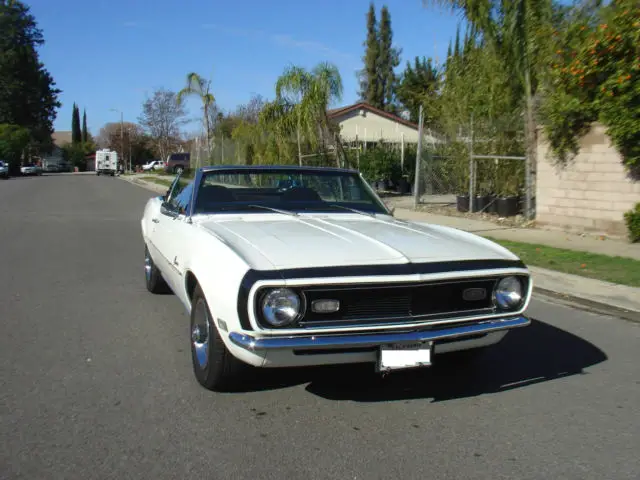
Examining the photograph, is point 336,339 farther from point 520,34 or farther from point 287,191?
point 520,34

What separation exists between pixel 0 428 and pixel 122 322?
94.1 inches

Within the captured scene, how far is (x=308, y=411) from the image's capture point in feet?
12.9

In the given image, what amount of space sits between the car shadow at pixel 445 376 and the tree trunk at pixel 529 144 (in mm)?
8830

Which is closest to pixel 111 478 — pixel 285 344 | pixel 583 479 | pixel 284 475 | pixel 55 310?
pixel 284 475

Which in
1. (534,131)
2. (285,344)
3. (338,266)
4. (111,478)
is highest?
(534,131)

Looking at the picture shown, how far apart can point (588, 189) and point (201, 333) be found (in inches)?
381

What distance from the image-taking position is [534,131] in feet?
44.1

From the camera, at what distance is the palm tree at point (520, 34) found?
13.0 m

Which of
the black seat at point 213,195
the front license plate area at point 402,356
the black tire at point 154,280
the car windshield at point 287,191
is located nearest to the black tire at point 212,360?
the front license plate area at point 402,356

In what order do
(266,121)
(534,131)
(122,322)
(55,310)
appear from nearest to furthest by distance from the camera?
1. (122,322)
2. (55,310)
3. (534,131)
4. (266,121)

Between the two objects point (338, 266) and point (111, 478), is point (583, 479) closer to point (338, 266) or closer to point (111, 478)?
point (338, 266)

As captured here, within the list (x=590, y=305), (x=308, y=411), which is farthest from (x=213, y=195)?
(x=590, y=305)

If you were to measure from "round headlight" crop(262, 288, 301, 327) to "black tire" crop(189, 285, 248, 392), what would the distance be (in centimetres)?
50

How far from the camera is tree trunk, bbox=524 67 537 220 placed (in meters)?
13.5
